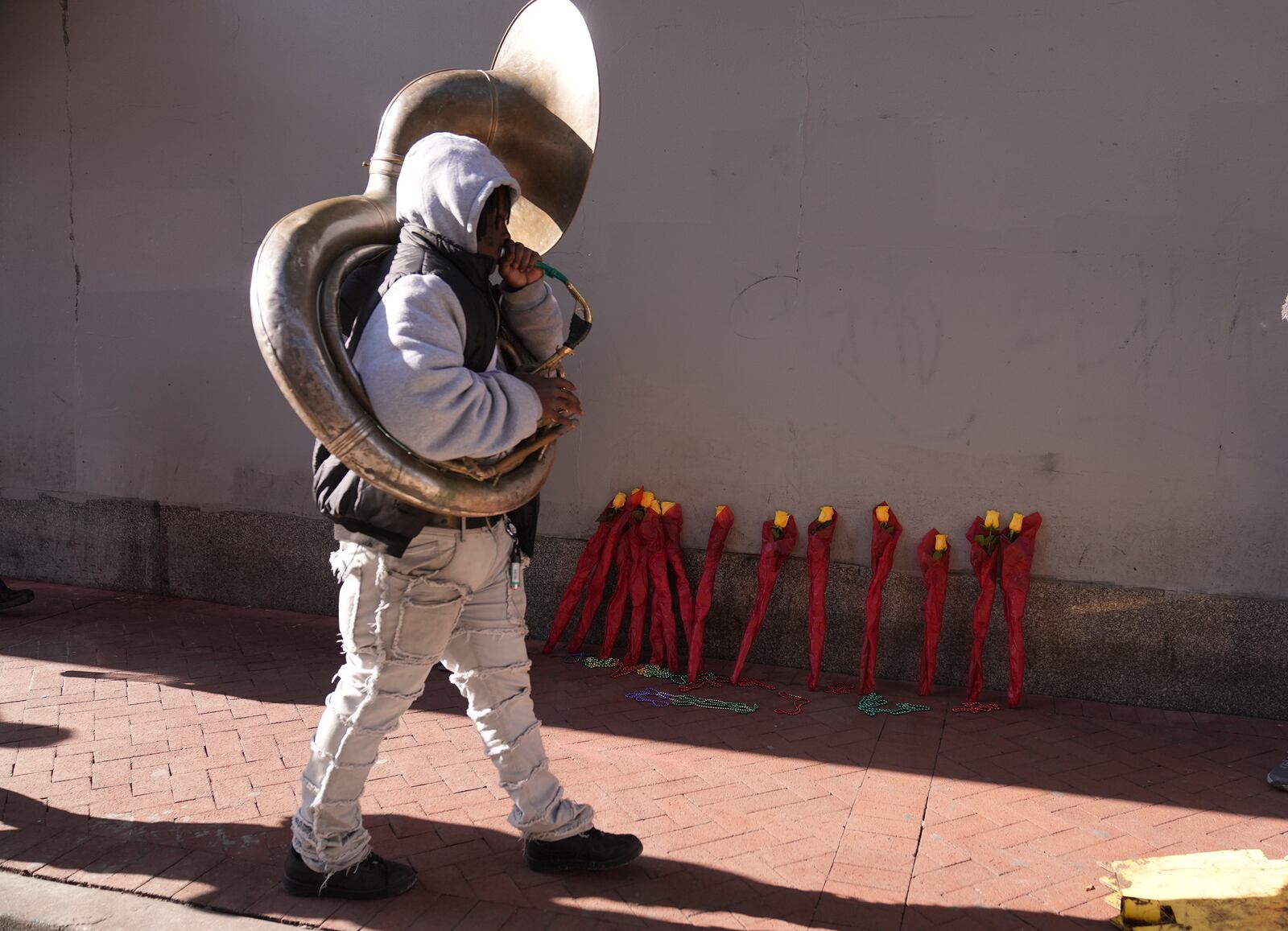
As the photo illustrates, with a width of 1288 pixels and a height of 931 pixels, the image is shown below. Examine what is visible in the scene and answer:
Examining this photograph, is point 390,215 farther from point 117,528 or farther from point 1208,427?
point 117,528

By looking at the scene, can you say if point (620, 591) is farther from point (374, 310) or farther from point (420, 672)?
point (374, 310)

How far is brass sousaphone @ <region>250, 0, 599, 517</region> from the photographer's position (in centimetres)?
276

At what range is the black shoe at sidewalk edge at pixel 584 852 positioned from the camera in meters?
3.30

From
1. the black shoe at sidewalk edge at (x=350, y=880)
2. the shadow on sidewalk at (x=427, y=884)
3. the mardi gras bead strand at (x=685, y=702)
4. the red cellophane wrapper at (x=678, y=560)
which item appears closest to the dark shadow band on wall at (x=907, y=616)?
the red cellophane wrapper at (x=678, y=560)

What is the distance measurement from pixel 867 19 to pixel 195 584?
16.1ft

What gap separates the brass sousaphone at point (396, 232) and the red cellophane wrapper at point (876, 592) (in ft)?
7.43

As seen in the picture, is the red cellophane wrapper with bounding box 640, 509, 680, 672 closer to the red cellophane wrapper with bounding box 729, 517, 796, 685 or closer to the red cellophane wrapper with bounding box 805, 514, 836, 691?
the red cellophane wrapper with bounding box 729, 517, 796, 685

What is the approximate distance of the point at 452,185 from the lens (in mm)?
2883

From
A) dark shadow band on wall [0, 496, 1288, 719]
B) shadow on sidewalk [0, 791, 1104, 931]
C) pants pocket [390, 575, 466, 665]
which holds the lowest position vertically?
shadow on sidewalk [0, 791, 1104, 931]

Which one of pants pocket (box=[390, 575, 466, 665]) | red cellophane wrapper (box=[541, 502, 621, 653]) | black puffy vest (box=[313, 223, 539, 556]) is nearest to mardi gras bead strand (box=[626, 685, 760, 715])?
red cellophane wrapper (box=[541, 502, 621, 653])

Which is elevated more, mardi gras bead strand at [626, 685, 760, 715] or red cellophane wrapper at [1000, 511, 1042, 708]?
red cellophane wrapper at [1000, 511, 1042, 708]

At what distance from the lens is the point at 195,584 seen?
672 cm

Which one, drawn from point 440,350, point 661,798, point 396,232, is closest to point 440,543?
point 440,350

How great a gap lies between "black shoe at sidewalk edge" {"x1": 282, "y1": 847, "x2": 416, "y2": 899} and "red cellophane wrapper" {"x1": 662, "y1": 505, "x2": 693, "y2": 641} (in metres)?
2.43
